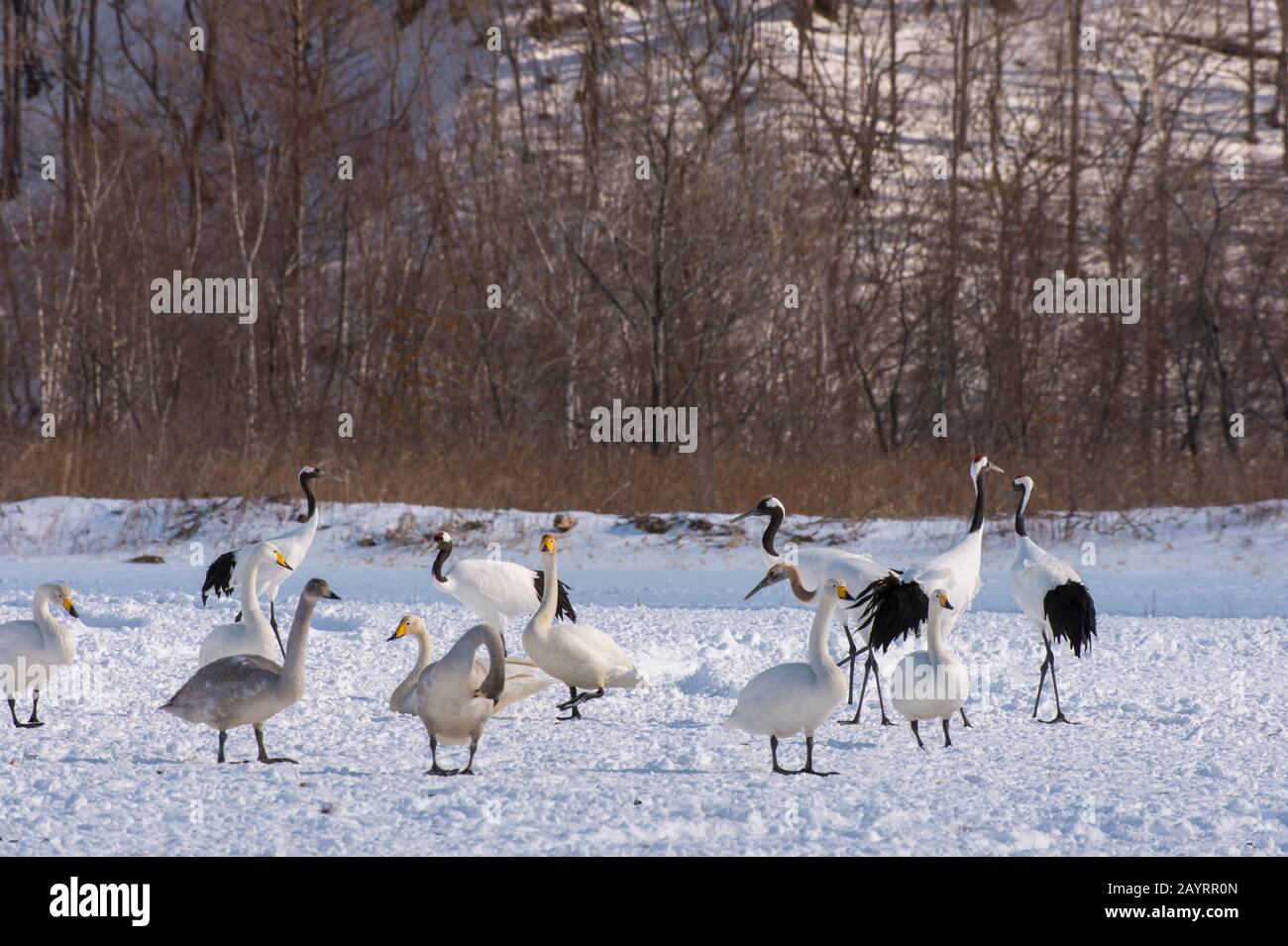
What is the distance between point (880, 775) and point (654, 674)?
9.03 ft

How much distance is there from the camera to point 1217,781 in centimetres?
620

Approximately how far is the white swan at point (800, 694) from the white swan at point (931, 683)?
0.61m

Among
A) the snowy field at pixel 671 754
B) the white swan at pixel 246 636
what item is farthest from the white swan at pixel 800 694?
the white swan at pixel 246 636

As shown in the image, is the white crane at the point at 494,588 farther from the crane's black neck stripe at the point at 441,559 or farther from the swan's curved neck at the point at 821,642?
the swan's curved neck at the point at 821,642

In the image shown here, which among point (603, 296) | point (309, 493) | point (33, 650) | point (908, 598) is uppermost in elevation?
point (603, 296)

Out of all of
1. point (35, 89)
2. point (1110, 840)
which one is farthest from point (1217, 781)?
point (35, 89)

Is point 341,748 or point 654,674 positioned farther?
point 654,674

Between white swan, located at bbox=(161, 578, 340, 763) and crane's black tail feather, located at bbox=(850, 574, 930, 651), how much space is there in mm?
2968

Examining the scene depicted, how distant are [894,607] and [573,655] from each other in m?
1.71

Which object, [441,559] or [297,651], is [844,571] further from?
[297,651]

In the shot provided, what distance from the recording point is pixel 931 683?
21.9ft

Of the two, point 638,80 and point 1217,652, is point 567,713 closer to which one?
point 1217,652

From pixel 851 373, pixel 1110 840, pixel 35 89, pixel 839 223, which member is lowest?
pixel 1110 840

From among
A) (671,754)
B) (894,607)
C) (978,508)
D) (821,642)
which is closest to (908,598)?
(894,607)
